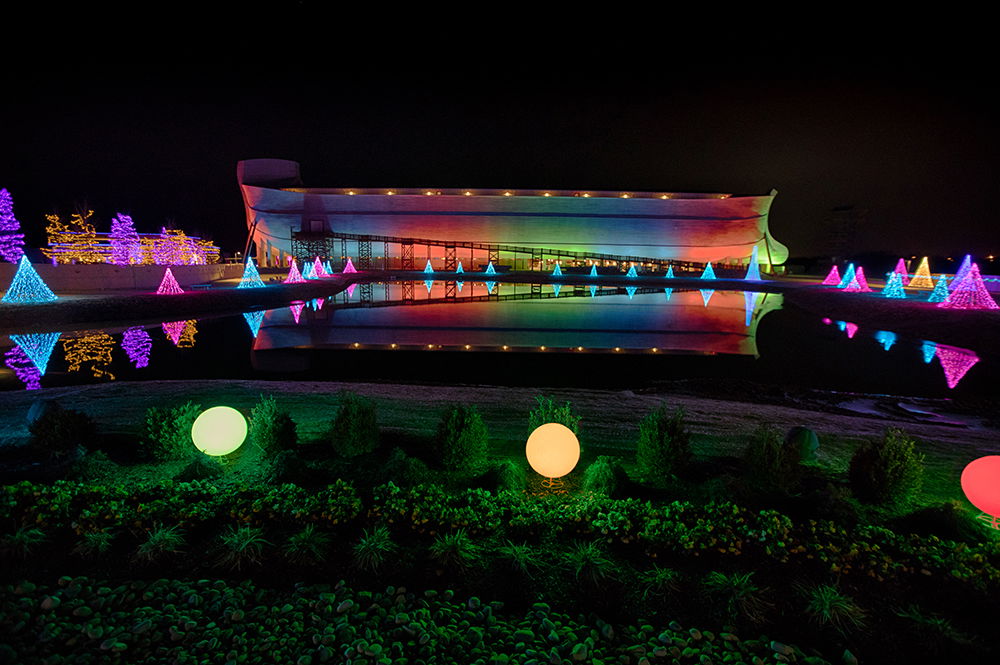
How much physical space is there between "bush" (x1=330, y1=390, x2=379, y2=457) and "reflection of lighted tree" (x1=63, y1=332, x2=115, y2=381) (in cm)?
607

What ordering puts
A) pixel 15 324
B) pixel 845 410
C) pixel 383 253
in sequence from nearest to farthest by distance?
pixel 845 410 → pixel 15 324 → pixel 383 253

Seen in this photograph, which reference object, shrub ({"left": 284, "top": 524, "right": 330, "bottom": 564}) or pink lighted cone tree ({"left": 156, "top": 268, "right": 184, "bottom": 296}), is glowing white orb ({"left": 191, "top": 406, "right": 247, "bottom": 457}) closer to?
shrub ({"left": 284, "top": 524, "right": 330, "bottom": 564})

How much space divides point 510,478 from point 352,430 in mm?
1667

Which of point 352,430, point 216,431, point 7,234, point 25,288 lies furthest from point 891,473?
point 7,234

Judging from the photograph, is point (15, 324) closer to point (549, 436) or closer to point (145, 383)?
point (145, 383)

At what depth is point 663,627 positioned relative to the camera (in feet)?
9.38

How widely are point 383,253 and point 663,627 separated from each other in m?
53.2

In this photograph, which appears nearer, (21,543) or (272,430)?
(21,543)

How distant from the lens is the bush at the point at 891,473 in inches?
164

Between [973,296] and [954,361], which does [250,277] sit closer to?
[954,361]

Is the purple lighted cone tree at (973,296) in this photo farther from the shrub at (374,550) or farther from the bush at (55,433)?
the bush at (55,433)

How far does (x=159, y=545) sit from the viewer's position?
3314 mm

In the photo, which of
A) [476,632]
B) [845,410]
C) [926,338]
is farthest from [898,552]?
[926,338]

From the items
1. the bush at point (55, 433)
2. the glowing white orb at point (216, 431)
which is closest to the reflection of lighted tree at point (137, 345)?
the bush at point (55, 433)
